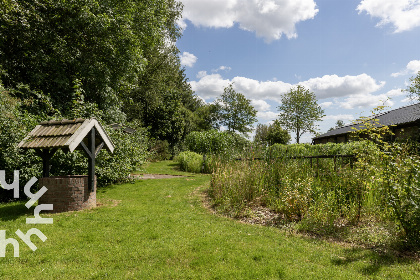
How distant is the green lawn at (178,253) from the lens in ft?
10.7

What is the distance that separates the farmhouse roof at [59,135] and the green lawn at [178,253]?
68.3 inches

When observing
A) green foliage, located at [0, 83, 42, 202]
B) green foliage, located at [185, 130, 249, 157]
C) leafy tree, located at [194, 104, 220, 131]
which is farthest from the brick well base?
leafy tree, located at [194, 104, 220, 131]

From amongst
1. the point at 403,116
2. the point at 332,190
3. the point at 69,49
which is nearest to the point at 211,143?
the point at 69,49

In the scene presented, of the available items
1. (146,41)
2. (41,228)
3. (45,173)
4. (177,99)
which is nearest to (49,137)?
(45,173)

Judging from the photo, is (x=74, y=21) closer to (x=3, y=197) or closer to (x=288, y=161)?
(x=3, y=197)

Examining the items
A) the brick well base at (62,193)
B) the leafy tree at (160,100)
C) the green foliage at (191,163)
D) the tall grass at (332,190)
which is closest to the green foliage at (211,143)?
the green foliage at (191,163)

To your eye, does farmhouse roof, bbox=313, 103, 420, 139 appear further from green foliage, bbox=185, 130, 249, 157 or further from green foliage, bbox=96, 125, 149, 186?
green foliage, bbox=96, 125, 149, 186

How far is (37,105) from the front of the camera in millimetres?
9531

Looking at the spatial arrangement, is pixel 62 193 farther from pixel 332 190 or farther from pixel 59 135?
pixel 332 190

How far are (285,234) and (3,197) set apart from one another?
8334mm

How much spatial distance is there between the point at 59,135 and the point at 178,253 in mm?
4432

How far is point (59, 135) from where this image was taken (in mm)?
6031

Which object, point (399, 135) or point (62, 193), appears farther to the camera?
point (399, 135)

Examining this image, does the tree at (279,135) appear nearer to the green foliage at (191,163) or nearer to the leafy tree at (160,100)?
the leafy tree at (160,100)
